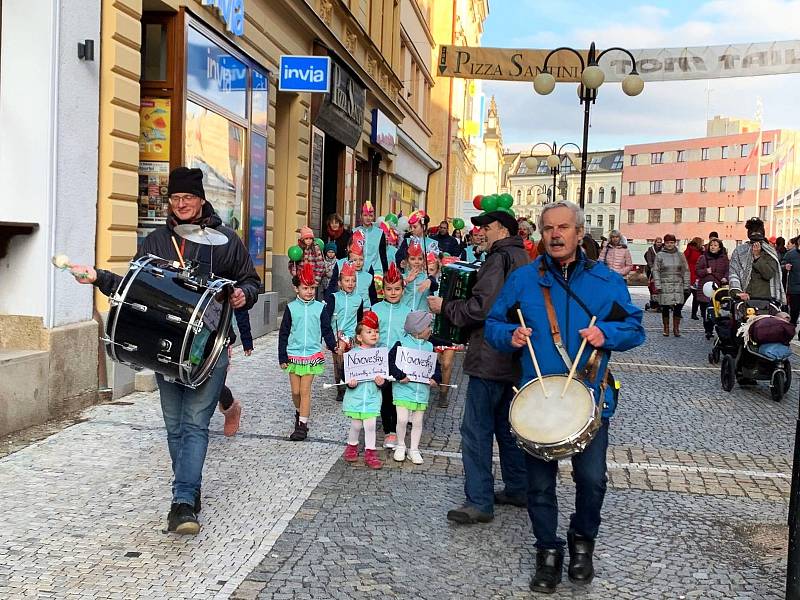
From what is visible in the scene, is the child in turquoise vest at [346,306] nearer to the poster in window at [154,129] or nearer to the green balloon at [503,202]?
the green balloon at [503,202]

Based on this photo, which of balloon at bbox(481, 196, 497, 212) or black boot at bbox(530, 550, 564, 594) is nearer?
black boot at bbox(530, 550, 564, 594)

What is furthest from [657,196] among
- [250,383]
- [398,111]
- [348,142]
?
[250,383]

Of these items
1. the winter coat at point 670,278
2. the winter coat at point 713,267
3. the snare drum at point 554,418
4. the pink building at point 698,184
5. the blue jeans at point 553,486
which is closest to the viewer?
the snare drum at point 554,418

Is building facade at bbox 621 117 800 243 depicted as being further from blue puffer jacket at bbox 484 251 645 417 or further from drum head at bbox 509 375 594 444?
drum head at bbox 509 375 594 444

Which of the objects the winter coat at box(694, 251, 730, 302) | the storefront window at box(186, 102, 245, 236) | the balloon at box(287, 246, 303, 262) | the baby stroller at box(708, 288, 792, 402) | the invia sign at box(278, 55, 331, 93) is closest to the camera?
the baby stroller at box(708, 288, 792, 402)

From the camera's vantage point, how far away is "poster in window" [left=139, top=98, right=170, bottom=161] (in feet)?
30.6

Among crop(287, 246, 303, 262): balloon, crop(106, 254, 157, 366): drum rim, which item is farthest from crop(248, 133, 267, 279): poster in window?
crop(106, 254, 157, 366): drum rim

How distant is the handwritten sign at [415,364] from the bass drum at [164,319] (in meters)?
2.09

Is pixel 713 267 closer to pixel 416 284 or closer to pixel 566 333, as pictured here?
pixel 416 284

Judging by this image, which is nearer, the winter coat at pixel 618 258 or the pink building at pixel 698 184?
the winter coat at pixel 618 258

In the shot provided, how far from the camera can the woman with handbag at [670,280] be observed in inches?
596

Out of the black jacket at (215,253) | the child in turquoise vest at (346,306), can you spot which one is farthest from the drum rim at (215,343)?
the child in turquoise vest at (346,306)

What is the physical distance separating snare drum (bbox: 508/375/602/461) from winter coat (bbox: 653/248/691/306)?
11840 mm

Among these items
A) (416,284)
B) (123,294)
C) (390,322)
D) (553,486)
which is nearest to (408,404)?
(390,322)
